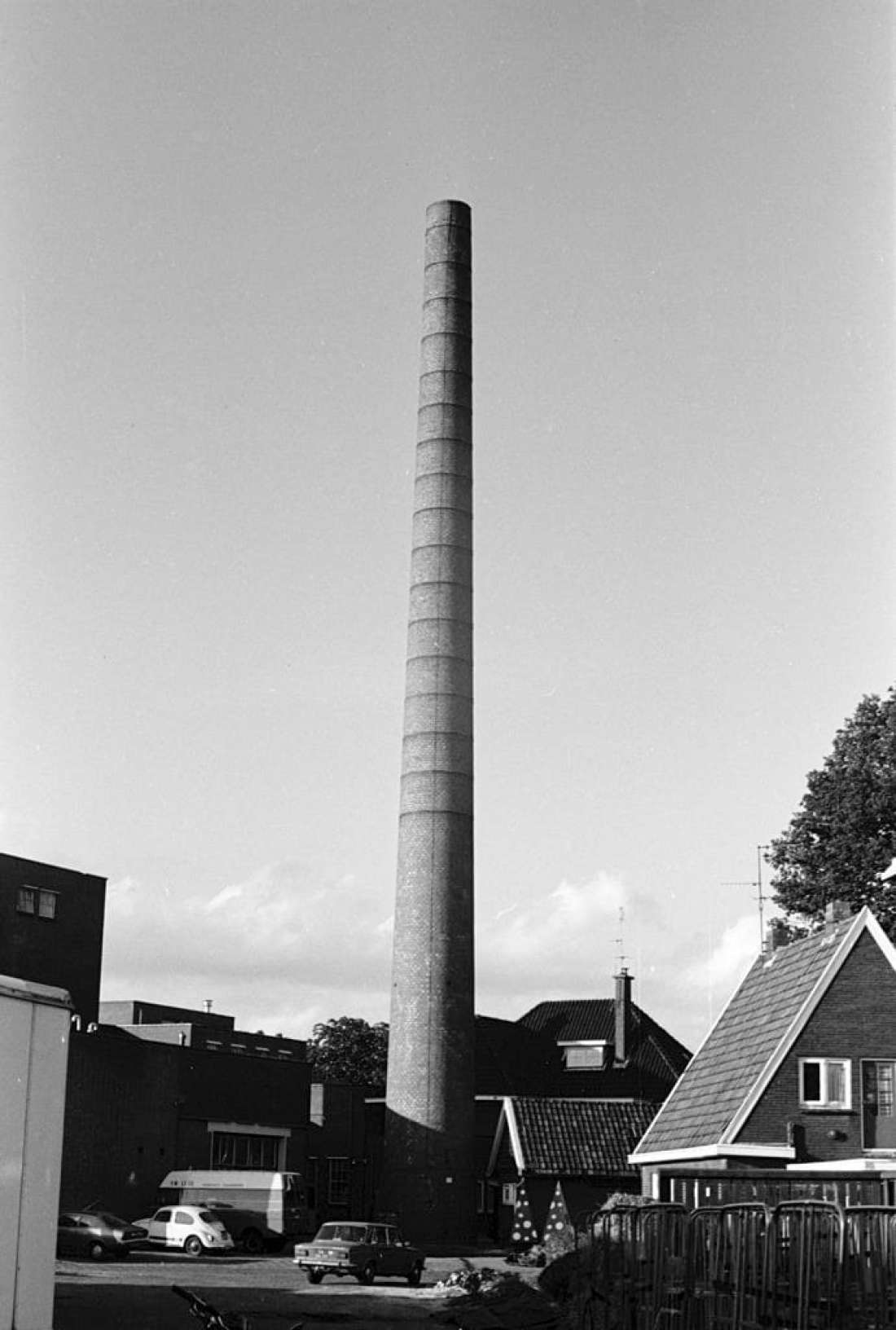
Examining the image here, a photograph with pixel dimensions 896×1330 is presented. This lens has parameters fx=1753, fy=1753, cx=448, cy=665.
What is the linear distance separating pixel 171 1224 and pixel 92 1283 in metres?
12.6

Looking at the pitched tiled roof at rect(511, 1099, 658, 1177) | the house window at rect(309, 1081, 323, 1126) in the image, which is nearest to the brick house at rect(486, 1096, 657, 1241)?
the pitched tiled roof at rect(511, 1099, 658, 1177)

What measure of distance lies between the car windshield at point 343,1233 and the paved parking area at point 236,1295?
943 millimetres

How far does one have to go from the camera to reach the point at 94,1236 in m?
44.6

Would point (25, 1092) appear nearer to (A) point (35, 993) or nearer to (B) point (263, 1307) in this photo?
(A) point (35, 993)

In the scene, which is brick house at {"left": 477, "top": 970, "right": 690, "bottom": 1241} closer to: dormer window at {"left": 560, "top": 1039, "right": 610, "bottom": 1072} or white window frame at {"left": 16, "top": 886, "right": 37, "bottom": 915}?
dormer window at {"left": 560, "top": 1039, "right": 610, "bottom": 1072}

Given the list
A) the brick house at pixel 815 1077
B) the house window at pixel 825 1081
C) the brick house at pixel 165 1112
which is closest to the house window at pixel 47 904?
the brick house at pixel 165 1112

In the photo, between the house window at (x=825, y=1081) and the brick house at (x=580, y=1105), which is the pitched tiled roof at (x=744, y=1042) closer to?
the house window at (x=825, y=1081)

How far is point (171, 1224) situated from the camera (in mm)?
47312

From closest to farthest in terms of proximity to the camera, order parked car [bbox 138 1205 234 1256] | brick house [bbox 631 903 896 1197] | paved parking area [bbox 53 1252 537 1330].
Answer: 1. paved parking area [bbox 53 1252 537 1330]
2. brick house [bbox 631 903 896 1197]
3. parked car [bbox 138 1205 234 1256]

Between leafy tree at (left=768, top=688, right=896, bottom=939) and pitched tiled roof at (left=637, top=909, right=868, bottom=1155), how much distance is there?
1242 cm

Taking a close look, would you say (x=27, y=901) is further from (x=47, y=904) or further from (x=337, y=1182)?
(x=337, y=1182)

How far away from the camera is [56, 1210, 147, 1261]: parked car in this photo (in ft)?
145

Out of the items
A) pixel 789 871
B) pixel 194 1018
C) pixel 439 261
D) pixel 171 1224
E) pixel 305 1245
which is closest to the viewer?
pixel 305 1245

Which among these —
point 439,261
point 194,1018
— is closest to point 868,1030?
point 439,261
